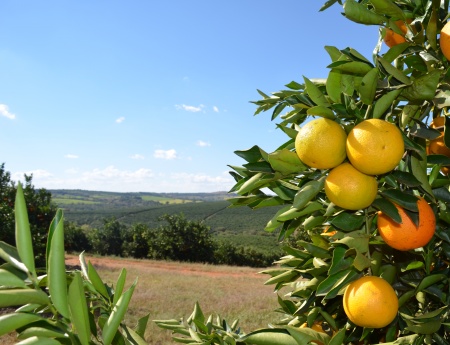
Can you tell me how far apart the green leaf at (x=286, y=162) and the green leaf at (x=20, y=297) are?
0.46 metres

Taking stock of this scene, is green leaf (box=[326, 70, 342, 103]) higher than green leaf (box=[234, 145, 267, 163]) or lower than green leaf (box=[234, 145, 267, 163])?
higher

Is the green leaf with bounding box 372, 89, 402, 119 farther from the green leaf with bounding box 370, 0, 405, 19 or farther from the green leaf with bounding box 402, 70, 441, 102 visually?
the green leaf with bounding box 370, 0, 405, 19

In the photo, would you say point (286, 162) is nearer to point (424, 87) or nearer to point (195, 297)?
point (424, 87)

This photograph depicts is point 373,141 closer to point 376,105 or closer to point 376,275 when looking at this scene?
point 376,105

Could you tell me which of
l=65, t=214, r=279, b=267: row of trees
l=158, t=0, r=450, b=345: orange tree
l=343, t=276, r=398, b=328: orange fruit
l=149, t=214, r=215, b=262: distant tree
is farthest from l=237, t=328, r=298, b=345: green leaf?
l=149, t=214, r=215, b=262: distant tree

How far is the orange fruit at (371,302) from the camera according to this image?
842 millimetres

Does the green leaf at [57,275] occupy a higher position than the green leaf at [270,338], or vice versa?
the green leaf at [57,275]

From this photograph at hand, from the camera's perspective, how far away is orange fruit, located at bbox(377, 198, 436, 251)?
2.66 ft

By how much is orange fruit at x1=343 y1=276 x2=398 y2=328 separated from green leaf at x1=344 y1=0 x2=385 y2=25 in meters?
0.54

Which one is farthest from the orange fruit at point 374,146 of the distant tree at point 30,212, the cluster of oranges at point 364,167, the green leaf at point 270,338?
the distant tree at point 30,212

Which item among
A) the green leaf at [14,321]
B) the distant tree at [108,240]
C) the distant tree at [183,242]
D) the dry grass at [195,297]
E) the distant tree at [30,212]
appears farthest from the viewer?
the distant tree at [108,240]

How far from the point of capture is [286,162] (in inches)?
32.5

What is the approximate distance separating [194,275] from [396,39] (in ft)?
54.1

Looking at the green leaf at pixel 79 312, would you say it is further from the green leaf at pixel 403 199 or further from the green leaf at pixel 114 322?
the green leaf at pixel 403 199
